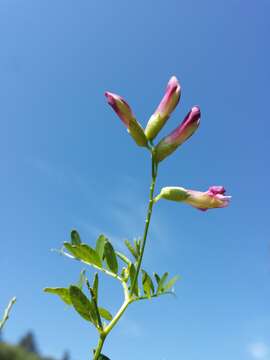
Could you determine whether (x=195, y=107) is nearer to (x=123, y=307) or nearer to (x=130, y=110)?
(x=130, y=110)

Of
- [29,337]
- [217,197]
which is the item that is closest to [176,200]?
[217,197]

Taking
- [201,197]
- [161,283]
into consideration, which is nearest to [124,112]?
[201,197]

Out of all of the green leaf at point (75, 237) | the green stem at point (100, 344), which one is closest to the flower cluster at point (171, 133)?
the green leaf at point (75, 237)

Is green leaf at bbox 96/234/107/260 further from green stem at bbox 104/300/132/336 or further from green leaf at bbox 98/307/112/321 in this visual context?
green stem at bbox 104/300/132/336

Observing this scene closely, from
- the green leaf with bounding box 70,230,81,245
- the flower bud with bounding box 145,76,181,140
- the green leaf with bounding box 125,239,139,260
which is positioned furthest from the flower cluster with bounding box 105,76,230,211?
the green leaf with bounding box 70,230,81,245

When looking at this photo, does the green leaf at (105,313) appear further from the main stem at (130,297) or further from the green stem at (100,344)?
the green stem at (100,344)
